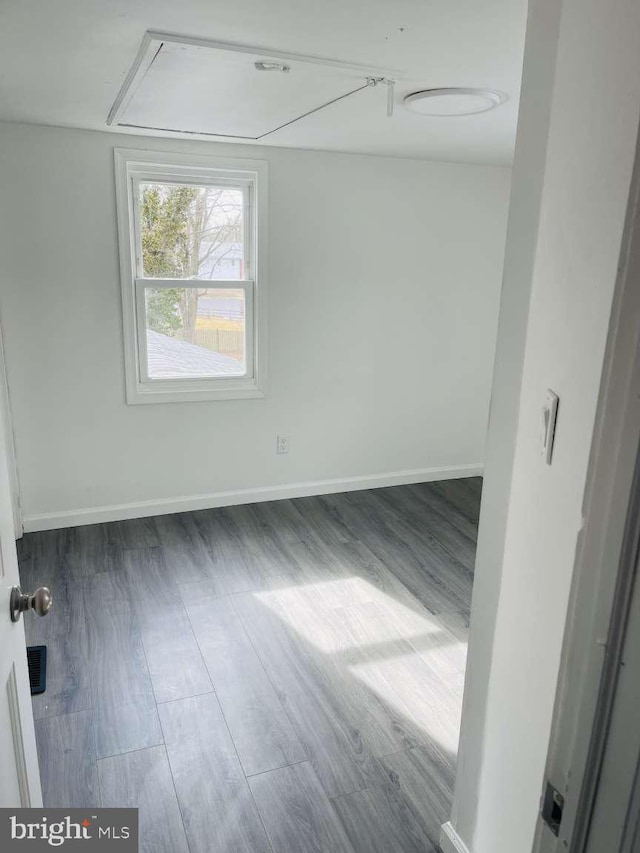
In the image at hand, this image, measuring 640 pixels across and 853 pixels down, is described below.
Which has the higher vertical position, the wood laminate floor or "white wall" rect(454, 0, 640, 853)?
"white wall" rect(454, 0, 640, 853)

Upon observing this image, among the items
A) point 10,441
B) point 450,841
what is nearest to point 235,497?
point 10,441

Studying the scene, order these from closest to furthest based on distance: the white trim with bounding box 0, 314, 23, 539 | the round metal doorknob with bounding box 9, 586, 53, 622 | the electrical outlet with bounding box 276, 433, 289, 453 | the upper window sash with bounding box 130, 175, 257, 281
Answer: the round metal doorknob with bounding box 9, 586, 53, 622 → the white trim with bounding box 0, 314, 23, 539 → the upper window sash with bounding box 130, 175, 257, 281 → the electrical outlet with bounding box 276, 433, 289, 453

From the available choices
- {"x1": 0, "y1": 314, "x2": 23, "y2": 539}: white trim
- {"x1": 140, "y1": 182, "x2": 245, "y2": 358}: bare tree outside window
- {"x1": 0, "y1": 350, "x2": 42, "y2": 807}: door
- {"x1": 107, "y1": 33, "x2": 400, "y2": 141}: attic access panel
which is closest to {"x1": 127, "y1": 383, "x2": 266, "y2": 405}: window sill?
{"x1": 140, "y1": 182, "x2": 245, "y2": 358}: bare tree outside window

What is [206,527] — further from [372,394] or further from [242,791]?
[242,791]

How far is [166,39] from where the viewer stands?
5.70 ft

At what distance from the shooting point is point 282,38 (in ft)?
5.63

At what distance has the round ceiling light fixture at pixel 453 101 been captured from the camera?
7.31ft

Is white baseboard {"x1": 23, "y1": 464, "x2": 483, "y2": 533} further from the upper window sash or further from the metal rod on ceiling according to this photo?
the metal rod on ceiling

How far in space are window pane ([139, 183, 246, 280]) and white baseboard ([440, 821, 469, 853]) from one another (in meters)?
2.98

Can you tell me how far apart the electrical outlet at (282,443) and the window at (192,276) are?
13.6 inches

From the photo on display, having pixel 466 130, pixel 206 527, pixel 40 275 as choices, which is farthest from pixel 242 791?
pixel 466 130

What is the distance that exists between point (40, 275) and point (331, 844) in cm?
293

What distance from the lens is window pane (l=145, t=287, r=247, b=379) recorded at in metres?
3.60

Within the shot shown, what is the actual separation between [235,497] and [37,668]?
5.79ft
